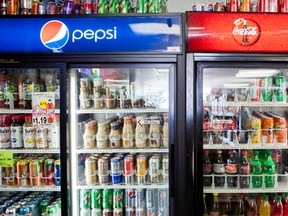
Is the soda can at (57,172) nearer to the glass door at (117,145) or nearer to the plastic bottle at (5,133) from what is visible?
the glass door at (117,145)

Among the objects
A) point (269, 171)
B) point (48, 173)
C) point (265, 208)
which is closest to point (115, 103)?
point (48, 173)

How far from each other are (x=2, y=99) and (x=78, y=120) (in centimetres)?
63

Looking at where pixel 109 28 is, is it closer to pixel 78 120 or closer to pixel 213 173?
pixel 78 120

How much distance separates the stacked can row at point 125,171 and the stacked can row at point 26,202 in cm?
37

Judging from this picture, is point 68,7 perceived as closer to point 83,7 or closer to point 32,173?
Result: point 83,7

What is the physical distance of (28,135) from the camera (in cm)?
219

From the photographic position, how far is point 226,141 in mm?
2217

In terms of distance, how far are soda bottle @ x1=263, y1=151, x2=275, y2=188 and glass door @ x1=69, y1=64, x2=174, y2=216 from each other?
2.62ft

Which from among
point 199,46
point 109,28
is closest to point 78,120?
point 109,28

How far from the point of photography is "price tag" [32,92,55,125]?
2.08m

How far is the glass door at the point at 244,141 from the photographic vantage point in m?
2.18

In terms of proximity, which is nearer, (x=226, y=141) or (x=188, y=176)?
(x=188, y=176)

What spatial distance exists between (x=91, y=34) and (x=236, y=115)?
4.39ft

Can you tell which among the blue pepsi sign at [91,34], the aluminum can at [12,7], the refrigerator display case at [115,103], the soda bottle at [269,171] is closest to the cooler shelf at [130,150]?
the refrigerator display case at [115,103]
